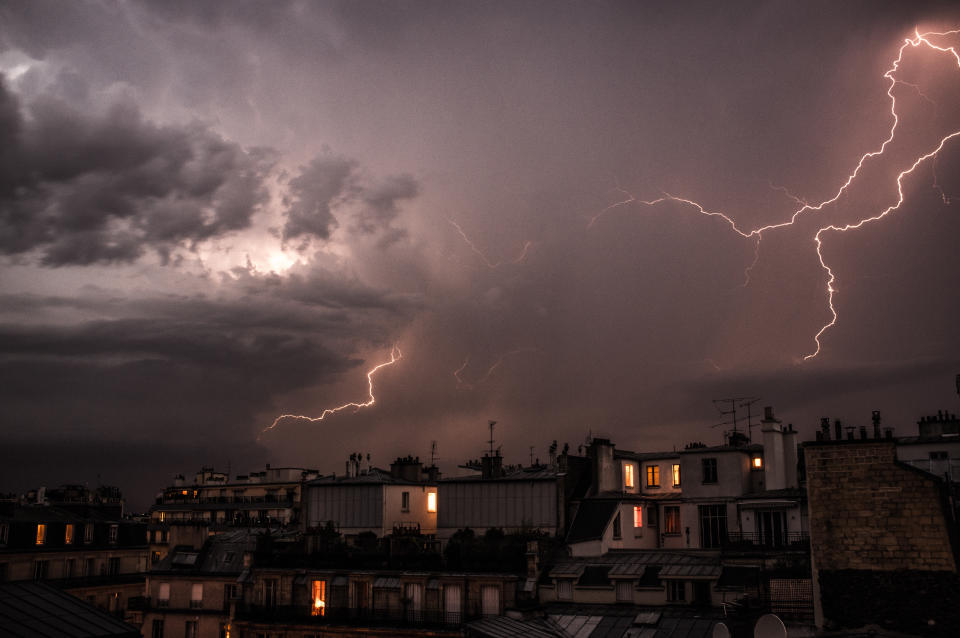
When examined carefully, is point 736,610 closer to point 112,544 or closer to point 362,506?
point 362,506

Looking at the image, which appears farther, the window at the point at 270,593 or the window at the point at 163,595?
the window at the point at 163,595

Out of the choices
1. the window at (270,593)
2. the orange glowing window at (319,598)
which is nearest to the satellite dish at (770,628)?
the orange glowing window at (319,598)

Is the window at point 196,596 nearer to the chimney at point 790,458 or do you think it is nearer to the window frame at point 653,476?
the window frame at point 653,476

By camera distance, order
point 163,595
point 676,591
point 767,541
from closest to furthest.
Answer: point 676,591, point 767,541, point 163,595

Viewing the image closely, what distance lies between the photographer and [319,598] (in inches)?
1698

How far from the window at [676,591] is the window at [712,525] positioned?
5.63 meters

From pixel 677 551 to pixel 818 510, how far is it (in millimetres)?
15460

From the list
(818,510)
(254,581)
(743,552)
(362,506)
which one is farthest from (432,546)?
(818,510)

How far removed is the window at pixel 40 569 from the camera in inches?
2164

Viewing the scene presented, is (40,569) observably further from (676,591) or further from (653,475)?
(676,591)

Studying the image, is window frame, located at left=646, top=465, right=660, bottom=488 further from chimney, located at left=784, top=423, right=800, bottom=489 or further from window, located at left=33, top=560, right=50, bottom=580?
window, located at left=33, top=560, right=50, bottom=580

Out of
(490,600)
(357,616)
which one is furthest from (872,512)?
(357,616)

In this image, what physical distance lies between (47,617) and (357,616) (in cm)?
2126

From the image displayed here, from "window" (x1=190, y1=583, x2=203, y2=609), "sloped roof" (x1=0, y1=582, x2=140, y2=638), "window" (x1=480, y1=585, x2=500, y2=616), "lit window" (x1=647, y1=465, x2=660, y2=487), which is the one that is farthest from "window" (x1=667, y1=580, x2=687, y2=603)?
"window" (x1=190, y1=583, x2=203, y2=609)
